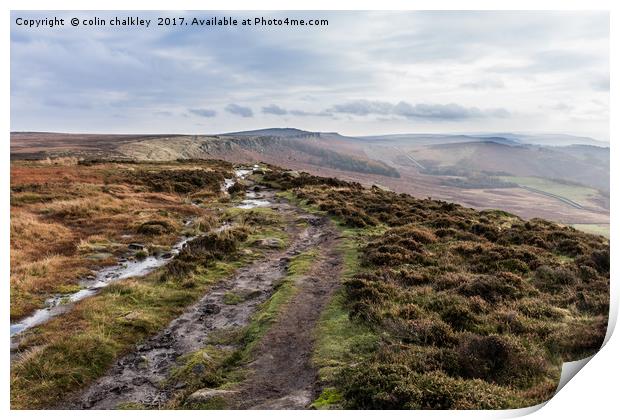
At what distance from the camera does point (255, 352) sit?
34.3 ft

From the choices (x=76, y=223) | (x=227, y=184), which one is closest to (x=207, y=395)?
(x=76, y=223)

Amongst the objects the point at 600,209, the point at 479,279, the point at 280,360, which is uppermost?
the point at 600,209

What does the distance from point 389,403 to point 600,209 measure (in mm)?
10216

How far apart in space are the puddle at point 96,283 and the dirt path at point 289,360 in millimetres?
6857

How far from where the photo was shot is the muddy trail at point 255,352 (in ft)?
29.2

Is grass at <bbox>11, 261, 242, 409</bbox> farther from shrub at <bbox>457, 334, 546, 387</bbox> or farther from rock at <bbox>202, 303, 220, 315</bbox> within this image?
shrub at <bbox>457, 334, 546, 387</bbox>

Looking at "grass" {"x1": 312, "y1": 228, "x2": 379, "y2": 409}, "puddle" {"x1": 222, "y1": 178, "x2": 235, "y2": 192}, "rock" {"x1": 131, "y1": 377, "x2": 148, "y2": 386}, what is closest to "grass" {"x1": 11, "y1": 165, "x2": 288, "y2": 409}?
"rock" {"x1": 131, "y1": 377, "x2": 148, "y2": 386}

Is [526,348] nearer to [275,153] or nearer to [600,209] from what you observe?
[600,209]

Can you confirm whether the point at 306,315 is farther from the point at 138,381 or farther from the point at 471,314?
the point at 138,381

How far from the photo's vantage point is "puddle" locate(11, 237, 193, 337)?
12.6 metres

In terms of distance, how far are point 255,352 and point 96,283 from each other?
8.72m

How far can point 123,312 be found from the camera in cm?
1299

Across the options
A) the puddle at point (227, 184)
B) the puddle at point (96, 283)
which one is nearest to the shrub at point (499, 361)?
the puddle at point (96, 283)
